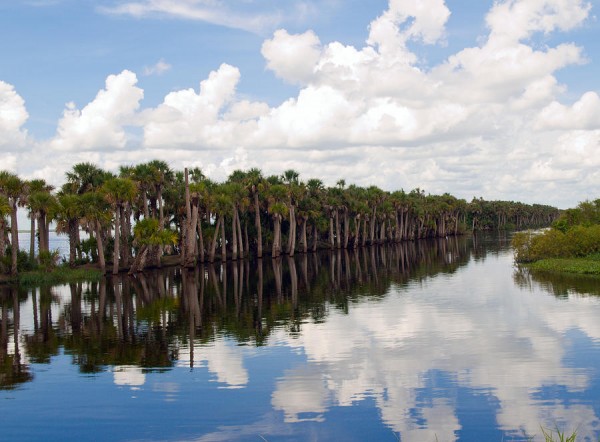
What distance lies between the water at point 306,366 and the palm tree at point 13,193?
13095 mm

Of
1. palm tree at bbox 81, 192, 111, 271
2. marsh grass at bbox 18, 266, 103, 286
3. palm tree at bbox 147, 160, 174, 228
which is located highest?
palm tree at bbox 147, 160, 174, 228

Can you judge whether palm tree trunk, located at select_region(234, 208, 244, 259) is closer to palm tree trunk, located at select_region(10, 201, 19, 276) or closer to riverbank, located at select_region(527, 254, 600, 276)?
palm tree trunk, located at select_region(10, 201, 19, 276)

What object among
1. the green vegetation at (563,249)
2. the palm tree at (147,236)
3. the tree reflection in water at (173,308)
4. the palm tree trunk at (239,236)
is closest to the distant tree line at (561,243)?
the green vegetation at (563,249)

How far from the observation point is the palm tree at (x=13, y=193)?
185 ft

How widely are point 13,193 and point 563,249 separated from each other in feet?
189

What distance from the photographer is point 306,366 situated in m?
23.0

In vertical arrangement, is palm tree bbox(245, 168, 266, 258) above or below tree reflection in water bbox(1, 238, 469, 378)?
above

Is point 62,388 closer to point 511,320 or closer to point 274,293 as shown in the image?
point 511,320

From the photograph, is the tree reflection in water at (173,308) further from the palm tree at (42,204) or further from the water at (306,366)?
the palm tree at (42,204)

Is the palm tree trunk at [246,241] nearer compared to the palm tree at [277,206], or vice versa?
the palm tree at [277,206]

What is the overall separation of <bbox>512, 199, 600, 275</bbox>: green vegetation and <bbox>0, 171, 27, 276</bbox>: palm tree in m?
53.3

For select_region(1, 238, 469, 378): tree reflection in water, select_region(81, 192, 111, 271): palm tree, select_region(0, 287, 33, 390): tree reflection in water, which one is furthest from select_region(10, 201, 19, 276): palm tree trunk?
select_region(0, 287, 33, 390): tree reflection in water

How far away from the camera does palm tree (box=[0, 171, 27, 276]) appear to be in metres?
A: 56.4

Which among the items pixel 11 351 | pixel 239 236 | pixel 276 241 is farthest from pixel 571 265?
pixel 11 351
